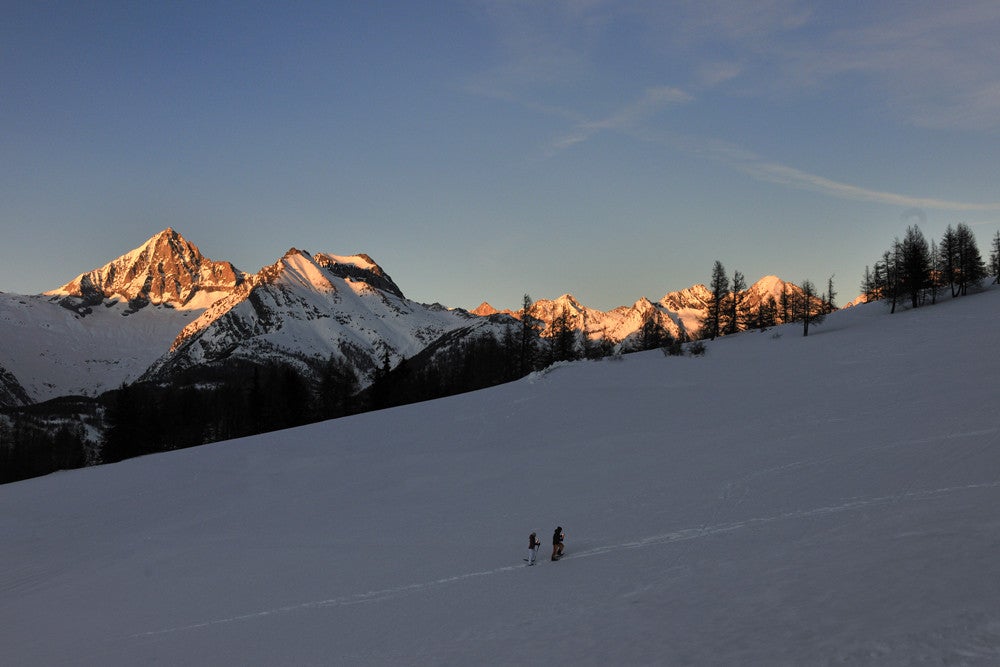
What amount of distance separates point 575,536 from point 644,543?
128 inches

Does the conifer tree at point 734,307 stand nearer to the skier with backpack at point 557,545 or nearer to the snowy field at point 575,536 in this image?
the snowy field at point 575,536

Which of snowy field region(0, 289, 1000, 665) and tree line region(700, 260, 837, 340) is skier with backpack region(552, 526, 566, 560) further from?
tree line region(700, 260, 837, 340)

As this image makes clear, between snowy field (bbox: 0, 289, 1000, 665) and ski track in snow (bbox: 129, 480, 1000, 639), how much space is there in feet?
0.35

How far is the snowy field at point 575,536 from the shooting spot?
12.0 m

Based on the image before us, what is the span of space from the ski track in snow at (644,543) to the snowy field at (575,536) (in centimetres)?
11

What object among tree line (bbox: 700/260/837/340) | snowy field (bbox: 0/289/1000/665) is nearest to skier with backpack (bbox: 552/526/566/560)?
snowy field (bbox: 0/289/1000/665)

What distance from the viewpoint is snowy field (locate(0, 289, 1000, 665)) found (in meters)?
12.0

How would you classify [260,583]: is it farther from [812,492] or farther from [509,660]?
[812,492]

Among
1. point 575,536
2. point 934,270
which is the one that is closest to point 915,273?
point 934,270

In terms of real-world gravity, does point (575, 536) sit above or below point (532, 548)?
below

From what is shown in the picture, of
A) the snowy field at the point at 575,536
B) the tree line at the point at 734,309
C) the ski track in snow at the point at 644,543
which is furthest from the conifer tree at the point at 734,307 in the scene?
the ski track in snow at the point at 644,543

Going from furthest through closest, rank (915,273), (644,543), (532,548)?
(915,273) < (532,548) < (644,543)

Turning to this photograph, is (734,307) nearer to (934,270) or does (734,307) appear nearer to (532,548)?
(934,270)

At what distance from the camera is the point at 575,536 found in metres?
21.4
